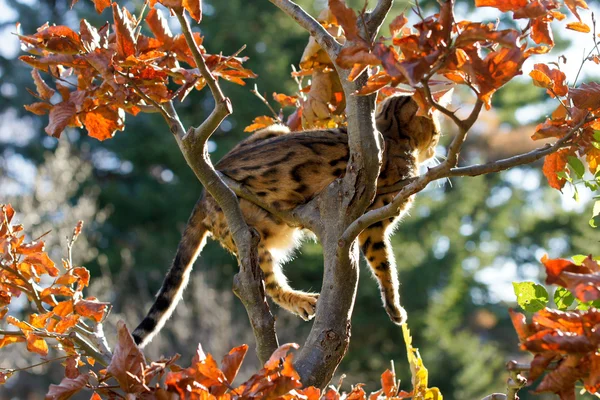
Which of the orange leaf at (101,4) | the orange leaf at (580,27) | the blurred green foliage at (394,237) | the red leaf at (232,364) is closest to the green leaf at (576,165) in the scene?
the orange leaf at (580,27)

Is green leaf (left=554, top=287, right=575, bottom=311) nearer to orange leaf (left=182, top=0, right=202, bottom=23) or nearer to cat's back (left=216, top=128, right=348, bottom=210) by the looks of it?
orange leaf (left=182, top=0, right=202, bottom=23)

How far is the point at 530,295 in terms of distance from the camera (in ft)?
6.36

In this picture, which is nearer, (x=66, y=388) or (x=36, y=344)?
(x=66, y=388)

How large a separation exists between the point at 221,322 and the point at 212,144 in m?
4.89

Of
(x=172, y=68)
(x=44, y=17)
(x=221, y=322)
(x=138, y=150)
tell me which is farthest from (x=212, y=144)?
(x=172, y=68)

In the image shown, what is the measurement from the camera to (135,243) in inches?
694

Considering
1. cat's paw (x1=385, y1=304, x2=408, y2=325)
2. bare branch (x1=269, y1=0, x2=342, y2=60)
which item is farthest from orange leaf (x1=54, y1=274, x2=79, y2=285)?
cat's paw (x1=385, y1=304, x2=408, y2=325)

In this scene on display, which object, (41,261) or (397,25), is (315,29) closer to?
(397,25)

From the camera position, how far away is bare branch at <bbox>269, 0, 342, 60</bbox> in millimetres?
2283

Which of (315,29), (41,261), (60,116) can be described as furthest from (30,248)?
(315,29)

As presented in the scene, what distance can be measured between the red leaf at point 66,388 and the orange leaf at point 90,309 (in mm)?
550

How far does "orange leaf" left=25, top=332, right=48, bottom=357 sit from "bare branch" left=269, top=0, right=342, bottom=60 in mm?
1179

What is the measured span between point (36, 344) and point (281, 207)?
4.63 feet

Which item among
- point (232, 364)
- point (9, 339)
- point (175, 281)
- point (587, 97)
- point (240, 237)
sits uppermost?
point (587, 97)
